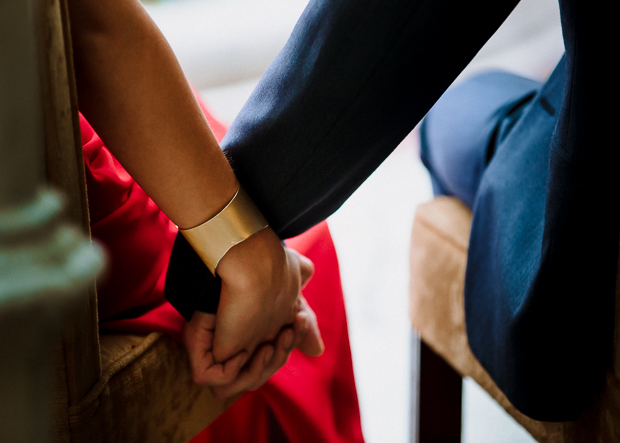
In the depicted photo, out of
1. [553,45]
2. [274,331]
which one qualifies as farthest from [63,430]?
[553,45]

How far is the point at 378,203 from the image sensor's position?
6.11 feet

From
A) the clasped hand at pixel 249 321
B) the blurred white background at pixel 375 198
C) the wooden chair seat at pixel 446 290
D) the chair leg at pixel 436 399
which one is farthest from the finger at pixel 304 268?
the blurred white background at pixel 375 198

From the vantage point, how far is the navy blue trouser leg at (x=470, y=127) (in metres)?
0.66

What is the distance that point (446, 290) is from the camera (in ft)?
2.36

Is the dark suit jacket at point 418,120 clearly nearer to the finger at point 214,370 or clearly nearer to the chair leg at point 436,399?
the finger at point 214,370

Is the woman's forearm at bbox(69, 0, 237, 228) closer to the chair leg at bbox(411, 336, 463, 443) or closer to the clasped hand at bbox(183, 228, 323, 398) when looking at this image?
the clasped hand at bbox(183, 228, 323, 398)

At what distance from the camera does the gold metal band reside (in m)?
0.42

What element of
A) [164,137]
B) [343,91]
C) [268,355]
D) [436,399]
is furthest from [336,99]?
[436,399]

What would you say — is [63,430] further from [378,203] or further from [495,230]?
[378,203]

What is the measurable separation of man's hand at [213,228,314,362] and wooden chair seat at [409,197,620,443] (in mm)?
281

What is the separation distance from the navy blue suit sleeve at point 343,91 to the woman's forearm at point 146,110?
0.12 feet

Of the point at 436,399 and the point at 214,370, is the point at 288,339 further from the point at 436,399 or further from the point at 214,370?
the point at 436,399

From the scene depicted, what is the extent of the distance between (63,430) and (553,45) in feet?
8.78

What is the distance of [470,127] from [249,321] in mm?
397
